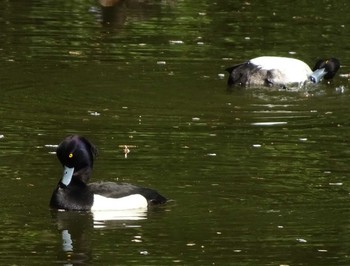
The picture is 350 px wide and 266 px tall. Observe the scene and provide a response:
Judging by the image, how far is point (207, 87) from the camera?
1827 cm

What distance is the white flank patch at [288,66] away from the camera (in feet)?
61.2

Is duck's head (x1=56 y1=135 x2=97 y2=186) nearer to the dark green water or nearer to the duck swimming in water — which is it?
the dark green water

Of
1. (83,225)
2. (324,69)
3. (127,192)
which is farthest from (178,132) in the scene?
(324,69)

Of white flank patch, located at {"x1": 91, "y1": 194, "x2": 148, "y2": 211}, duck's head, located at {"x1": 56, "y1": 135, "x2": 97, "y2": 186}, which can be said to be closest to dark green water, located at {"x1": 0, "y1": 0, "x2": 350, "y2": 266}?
white flank patch, located at {"x1": 91, "y1": 194, "x2": 148, "y2": 211}

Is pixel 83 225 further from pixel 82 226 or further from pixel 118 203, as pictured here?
pixel 118 203

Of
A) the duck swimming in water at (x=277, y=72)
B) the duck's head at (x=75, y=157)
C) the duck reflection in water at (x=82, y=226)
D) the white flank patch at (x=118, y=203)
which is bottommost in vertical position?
the duck reflection in water at (x=82, y=226)

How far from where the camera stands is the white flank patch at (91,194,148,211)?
1247 centimetres

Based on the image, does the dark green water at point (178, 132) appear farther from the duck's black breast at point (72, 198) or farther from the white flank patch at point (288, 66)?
the white flank patch at point (288, 66)

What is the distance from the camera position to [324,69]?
18875 millimetres

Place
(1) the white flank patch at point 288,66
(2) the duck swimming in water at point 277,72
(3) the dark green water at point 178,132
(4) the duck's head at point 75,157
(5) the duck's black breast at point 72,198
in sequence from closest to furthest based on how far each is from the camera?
(3) the dark green water at point 178,132 → (5) the duck's black breast at point 72,198 → (4) the duck's head at point 75,157 → (2) the duck swimming in water at point 277,72 → (1) the white flank patch at point 288,66

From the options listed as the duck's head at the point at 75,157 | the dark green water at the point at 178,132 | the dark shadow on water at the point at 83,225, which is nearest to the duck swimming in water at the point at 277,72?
the dark green water at the point at 178,132

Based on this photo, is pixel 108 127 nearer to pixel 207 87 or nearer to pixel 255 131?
pixel 255 131

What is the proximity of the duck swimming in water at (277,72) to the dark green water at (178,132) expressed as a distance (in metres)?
0.21

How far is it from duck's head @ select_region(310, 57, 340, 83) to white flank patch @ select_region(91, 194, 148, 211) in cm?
674
